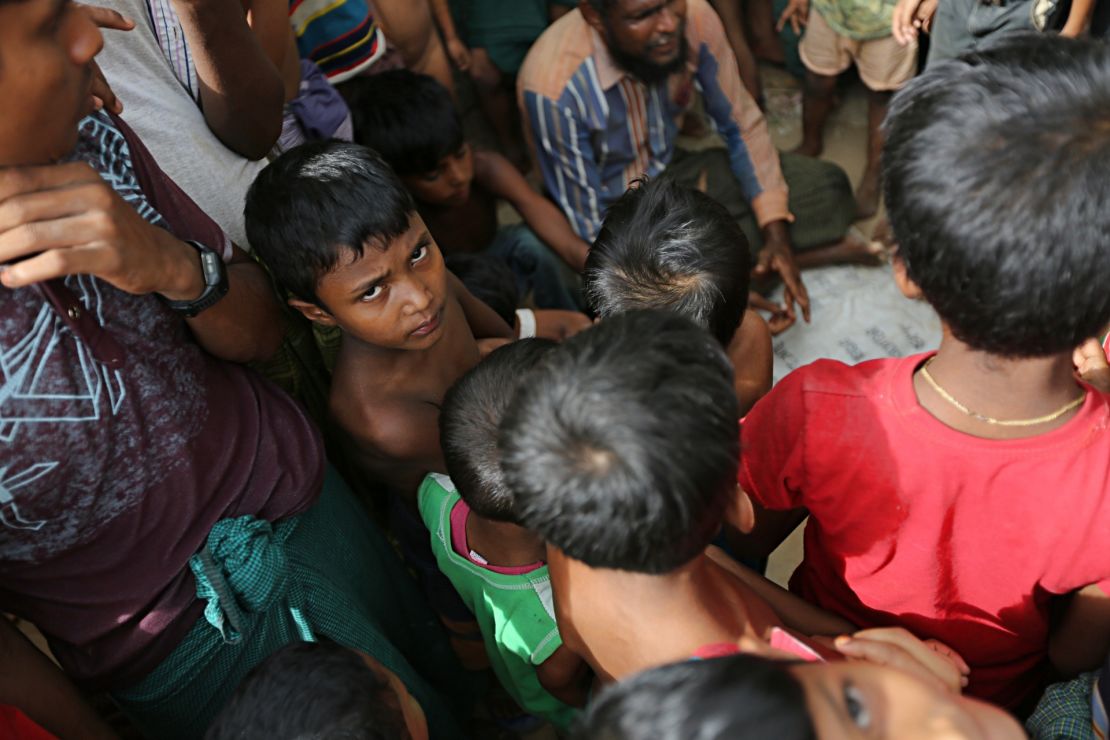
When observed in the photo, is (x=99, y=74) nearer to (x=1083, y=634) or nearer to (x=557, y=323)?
(x=557, y=323)

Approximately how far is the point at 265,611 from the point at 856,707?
3.28 ft

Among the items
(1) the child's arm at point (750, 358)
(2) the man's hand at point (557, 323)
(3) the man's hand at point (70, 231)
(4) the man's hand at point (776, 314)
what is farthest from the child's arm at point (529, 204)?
(3) the man's hand at point (70, 231)

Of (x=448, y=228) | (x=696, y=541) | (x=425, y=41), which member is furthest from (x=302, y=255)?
(x=425, y=41)

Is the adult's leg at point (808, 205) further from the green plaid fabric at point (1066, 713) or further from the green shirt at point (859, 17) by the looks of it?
the green plaid fabric at point (1066, 713)

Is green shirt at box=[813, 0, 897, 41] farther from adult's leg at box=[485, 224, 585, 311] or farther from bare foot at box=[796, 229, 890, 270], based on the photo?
adult's leg at box=[485, 224, 585, 311]

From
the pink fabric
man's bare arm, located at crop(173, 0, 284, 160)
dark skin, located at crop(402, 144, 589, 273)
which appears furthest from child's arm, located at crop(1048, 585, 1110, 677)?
dark skin, located at crop(402, 144, 589, 273)

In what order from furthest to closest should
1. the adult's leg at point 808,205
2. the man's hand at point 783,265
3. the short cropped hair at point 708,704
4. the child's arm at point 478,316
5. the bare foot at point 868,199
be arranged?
the bare foot at point 868,199 → the adult's leg at point 808,205 → the man's hand at point 783,265 → the child's arm at point 478,316 → the short cropped hair at point 708,704

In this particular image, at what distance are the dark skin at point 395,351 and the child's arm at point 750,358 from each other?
0.62 m

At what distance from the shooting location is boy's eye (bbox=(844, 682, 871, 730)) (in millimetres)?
766

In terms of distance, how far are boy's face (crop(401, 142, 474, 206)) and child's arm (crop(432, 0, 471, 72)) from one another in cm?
108

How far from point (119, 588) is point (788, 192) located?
253 centimetres

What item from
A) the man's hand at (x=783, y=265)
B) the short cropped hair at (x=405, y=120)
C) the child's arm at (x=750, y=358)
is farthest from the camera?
the man's hand at (x=783, y=265)

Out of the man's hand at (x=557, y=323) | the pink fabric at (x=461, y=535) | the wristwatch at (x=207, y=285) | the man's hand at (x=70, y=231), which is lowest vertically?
the man's hand at (x=557, y=323)

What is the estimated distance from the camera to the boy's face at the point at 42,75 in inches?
37.3
